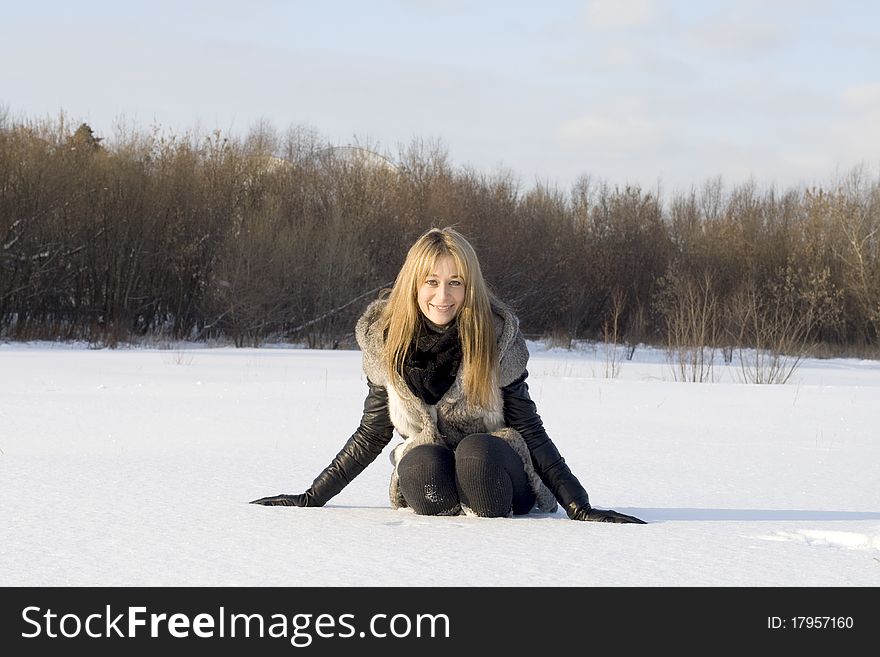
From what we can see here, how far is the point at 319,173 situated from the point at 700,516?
2157 cm

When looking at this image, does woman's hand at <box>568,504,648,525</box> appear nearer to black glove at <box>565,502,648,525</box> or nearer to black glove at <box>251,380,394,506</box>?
black glove at <box>565,502,648,525</box>

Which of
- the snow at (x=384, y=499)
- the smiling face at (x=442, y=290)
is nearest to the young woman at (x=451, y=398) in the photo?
the smiling face at (x=442, y=290)

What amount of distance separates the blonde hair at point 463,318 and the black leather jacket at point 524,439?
10cm

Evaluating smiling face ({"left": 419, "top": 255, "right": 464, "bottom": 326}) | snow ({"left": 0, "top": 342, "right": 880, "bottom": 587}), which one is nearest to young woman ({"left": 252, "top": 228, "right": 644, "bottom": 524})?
smiling face ({"left": 419, "top": 255, "right": 464, "bottom": 326})

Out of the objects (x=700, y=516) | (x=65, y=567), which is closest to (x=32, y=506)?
(x=65, y=567)

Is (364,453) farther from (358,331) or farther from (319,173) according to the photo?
(319,173)

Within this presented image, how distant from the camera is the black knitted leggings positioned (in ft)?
10.2

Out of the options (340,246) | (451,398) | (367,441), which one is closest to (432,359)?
(451,398)

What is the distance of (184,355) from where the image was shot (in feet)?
48.1

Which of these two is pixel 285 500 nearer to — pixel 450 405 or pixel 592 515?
pixel 450 405

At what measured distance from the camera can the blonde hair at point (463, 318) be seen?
3.06 m

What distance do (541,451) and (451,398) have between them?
0.31 meters

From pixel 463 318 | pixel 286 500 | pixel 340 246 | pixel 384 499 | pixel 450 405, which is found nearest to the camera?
pixel 463 318

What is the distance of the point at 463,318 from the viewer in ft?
10.1
